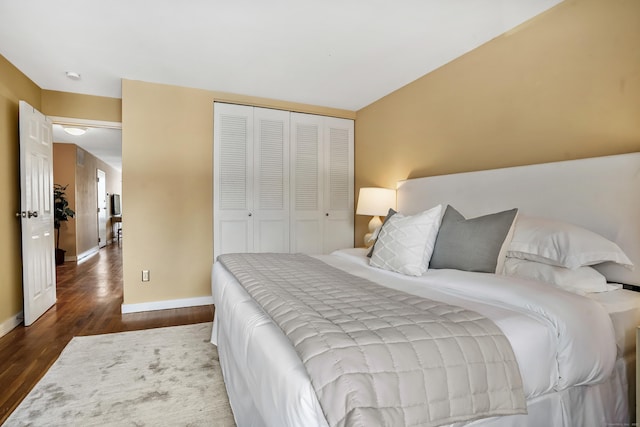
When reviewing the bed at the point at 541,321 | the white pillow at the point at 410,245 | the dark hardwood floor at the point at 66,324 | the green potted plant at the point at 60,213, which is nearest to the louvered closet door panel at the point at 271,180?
the dark hardwood floor at the point at 66,324

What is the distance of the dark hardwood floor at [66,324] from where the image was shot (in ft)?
6.64

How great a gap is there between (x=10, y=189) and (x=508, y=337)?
3975 mm

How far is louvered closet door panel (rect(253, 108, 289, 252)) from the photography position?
383 cm

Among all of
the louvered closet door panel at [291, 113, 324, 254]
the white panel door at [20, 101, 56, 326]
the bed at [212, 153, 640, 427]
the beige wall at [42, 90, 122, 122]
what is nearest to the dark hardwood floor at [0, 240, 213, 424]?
the white panel door at [20, 101, 56, 326]

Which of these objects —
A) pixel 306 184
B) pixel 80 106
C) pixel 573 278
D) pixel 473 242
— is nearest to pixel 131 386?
pixel 473 242

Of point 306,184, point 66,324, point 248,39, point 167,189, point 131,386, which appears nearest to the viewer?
point 131,386

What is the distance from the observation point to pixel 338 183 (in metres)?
4.27

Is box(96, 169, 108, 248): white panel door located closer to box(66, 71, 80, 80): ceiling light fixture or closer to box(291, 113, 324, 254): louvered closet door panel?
box(66, 71, 80, 80): ceiling light fixture

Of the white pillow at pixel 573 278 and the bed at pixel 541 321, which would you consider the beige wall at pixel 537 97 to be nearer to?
the bed at pixel 541 321

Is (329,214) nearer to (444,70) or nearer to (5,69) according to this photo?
(444,70)

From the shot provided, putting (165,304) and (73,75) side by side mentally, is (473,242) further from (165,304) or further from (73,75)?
(73,75)

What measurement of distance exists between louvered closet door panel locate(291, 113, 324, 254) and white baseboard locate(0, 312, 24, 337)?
8.96ft

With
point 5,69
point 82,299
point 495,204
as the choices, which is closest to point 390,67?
point 495,204

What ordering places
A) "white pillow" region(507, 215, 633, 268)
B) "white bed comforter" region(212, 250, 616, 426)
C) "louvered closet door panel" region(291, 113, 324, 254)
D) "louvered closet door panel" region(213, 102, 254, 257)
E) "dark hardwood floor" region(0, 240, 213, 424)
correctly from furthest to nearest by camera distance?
"louvered closet door panel" region(291, 113, 324, 254) → "louvered closet door panel" region(213, 102, 254, 257) → "dark hardwood floor" region(0, 240, 213, 424) → "white pillow" region(507, 215, 633, 268) → "white bed comforter" region(212, 250, 616, 426)
